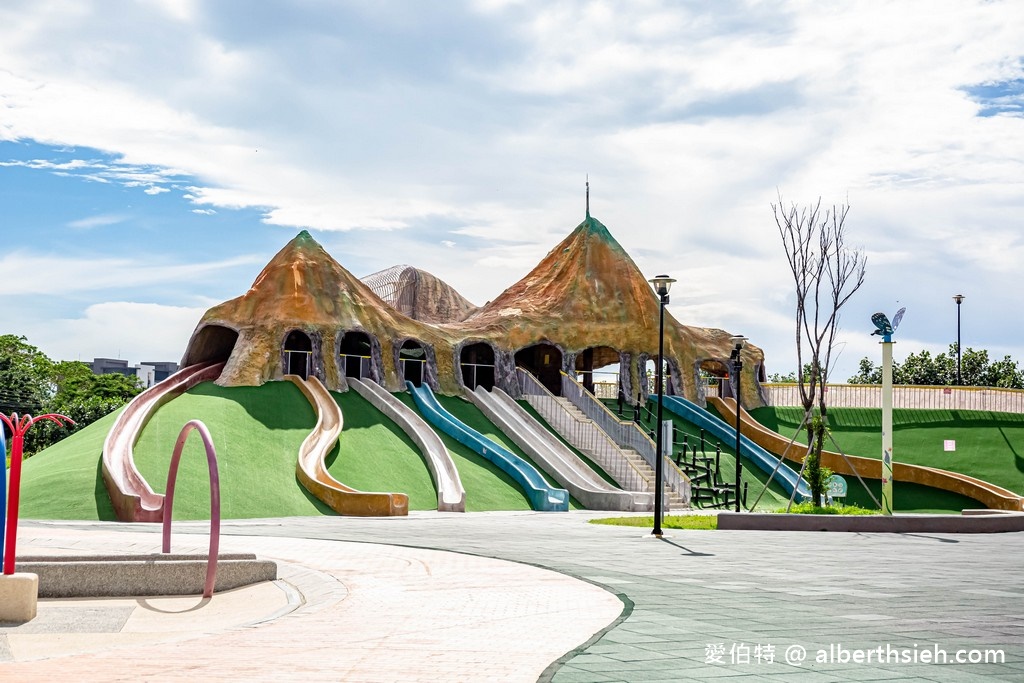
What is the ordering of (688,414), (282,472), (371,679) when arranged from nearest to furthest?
1. (371,679)
2. (282,472)
3. (688,414)

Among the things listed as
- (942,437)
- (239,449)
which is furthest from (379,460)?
(942,437)

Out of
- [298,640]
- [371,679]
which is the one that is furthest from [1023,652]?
[298,640]

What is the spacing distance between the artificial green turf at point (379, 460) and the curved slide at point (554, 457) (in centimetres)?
467

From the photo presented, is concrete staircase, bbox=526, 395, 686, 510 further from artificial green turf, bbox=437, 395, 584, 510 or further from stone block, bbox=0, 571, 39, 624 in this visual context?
stone block, bbox=0, 571, 39, 624

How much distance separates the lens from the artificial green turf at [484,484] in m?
31.6

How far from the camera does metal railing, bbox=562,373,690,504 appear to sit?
35547mm

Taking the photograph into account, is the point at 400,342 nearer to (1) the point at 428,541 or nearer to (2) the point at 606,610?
(1) the point at 428,541

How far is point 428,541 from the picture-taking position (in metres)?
19.0

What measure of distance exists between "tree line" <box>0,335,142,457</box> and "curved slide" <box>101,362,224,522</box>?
26557 millimetres

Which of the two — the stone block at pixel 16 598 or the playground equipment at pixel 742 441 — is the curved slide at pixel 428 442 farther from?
the stone block at pixel 16 598

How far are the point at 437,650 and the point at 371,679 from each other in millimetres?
1204

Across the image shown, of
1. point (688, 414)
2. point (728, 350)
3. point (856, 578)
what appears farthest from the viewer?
point (728, 350)

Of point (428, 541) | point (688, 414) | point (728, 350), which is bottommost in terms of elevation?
point (428, 541)

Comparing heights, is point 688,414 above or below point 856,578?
above
